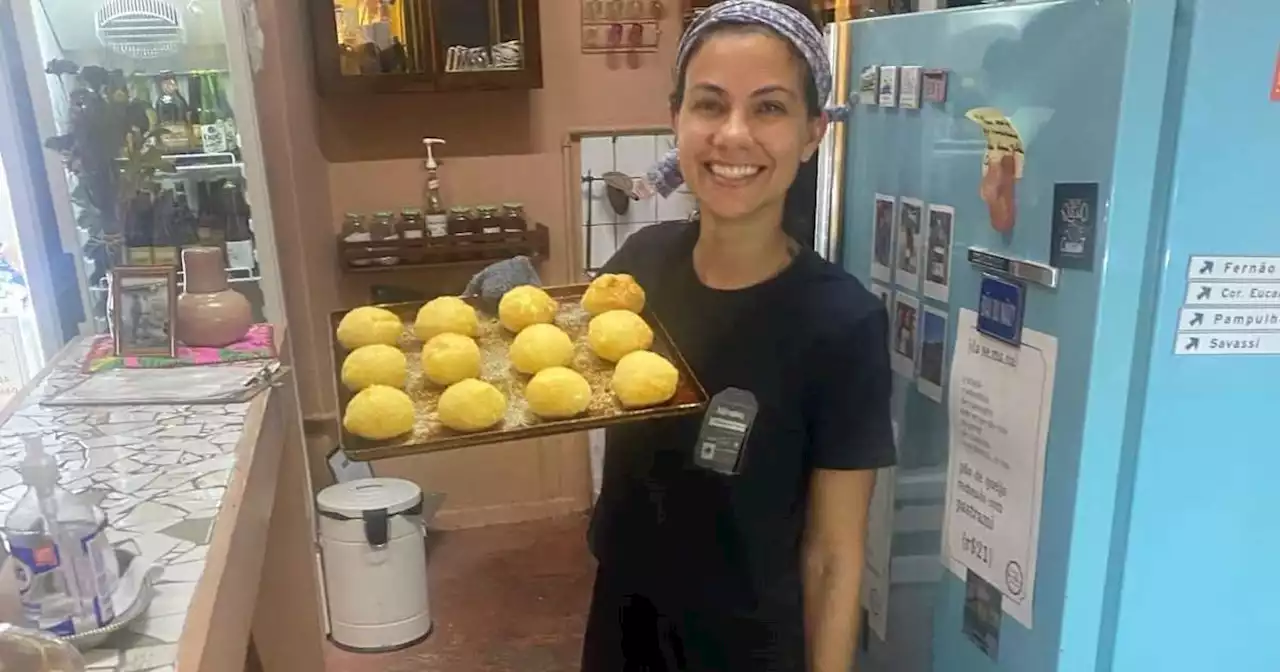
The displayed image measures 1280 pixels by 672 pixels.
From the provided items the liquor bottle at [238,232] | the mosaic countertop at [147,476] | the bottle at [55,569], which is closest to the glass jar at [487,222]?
the liquor bottle at [238,232]

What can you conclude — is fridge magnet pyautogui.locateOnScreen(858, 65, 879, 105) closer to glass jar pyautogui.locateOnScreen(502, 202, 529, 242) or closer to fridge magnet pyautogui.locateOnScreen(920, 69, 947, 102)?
fridge magnet pyautogui.locateOnScreen(920, 69, 947, 102)

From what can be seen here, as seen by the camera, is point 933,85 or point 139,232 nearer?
point 933,85

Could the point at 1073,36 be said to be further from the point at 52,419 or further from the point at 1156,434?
the point at 52,419

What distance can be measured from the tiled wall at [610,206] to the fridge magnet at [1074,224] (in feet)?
6.42

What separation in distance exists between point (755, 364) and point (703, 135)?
268 mm

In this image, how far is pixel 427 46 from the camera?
8.30 ft

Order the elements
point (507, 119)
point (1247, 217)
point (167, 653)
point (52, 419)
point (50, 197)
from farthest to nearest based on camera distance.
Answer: point (507, 119)
point (50, 197)
point (52, 419)
point (1247, 217)
point (167, 653)

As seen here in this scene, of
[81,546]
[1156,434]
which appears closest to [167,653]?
[81,546]

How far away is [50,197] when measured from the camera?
77.6 inches

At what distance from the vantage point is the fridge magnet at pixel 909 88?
1252 millimetres

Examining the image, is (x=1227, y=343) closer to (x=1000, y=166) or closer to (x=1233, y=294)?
(x=1233, y=294)

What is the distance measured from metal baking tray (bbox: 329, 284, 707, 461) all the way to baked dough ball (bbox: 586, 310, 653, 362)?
2 cm

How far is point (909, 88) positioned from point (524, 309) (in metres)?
0.59

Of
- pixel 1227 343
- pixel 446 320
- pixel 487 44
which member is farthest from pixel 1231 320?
pixel 487 44
